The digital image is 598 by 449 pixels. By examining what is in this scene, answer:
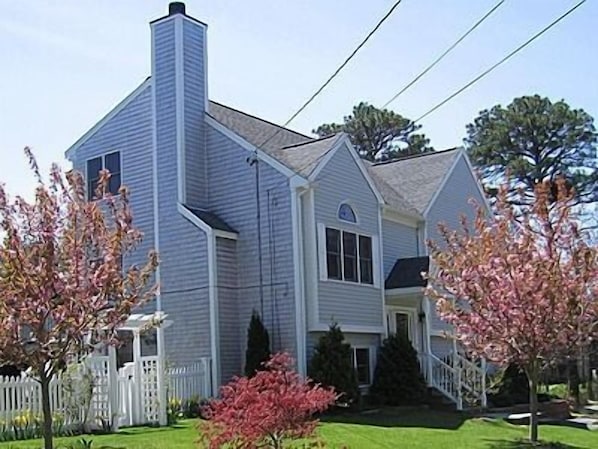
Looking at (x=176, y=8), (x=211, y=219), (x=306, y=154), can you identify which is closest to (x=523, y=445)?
(x=306, y=154)

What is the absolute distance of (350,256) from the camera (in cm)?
2152

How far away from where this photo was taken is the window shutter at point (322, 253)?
2014cm

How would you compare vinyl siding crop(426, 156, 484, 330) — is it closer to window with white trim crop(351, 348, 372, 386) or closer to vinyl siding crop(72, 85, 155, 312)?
window with white trim crop(351, 348, 372, 386)

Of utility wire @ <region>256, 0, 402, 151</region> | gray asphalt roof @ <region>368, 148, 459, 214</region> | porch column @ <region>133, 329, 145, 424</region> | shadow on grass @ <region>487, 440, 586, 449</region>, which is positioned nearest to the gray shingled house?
gray asphalt roof @ <region>368, 148, 459, 214</region>

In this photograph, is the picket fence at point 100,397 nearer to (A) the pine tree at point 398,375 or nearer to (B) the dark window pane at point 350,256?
(B) the dark window pane at point 350,256

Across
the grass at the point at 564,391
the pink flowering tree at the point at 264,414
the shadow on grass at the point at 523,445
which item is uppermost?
the pink flowering tree at the point at 264,414

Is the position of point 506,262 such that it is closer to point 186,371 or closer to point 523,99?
point 186,371

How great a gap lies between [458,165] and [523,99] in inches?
703

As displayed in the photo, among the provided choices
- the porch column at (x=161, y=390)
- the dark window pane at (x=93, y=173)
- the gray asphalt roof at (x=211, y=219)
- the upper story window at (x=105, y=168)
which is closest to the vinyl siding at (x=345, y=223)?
the gray asphalt roof at (x=211, y=219)

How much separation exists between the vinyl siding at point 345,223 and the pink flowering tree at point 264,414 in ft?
32.1

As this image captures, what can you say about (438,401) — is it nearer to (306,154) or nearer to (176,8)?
(306,154)

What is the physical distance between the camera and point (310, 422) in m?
10.2

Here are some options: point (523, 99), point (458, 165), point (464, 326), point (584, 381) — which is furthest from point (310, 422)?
point (523, 99)

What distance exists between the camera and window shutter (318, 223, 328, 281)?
2014 cm
